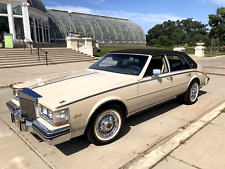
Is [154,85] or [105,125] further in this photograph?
[154,85]

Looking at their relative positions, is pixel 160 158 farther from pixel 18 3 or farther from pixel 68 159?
pixel 18 3

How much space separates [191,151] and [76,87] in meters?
2.17

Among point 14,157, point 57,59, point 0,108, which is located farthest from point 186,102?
point 57,59

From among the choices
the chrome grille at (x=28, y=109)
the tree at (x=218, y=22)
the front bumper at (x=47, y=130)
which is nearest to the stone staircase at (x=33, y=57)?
the chrome grille at (x=28, y=109)

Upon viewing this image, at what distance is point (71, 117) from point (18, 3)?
23.7 meters

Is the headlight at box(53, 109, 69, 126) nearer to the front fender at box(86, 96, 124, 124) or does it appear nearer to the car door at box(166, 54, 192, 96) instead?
the front fender at box(86, 96, 124, 124)

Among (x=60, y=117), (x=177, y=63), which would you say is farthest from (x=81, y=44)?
(x=60, y=117)

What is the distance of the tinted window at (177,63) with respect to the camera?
175 inches

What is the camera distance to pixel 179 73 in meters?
4.54

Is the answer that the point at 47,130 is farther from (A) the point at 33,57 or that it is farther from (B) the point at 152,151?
(A) the point at 33,57

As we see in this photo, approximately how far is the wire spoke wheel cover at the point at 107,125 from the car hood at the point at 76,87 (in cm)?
45

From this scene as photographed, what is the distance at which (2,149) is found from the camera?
3.06 metres

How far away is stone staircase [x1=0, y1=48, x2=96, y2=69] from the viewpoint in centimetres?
1423

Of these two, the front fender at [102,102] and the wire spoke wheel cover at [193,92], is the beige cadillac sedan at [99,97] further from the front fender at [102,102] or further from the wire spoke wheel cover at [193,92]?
the wire spoke wheel cover at [193,92]
